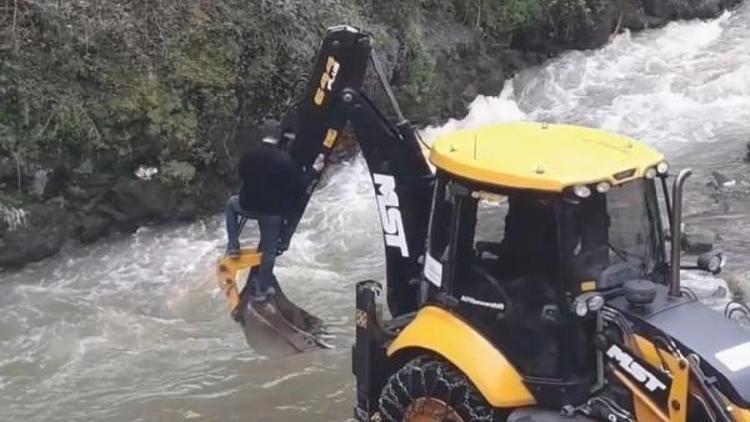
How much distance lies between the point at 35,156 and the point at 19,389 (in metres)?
2.74

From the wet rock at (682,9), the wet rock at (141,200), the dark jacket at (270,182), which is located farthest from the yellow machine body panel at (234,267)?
the wet rock at (682,9)

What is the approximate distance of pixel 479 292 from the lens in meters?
5.70

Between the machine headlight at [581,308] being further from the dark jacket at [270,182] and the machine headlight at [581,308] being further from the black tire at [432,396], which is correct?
the dark jacket at [270,182]

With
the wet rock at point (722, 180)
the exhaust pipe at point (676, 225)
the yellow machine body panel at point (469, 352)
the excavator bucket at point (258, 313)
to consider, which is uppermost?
the exhaust pipe at point (676, 225)

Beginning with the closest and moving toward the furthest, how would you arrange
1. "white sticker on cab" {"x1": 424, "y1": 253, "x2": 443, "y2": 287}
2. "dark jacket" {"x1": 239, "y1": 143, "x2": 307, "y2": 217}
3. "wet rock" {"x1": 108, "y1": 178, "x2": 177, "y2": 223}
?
1. "white sticker on cab" {"x1": 424, "y1": 253, "x2": 443, "y2": 287}
2. "dark jacket" {"x1": 239, "y1": 143, "x2": 307, "y2": 217}
3. "wet rock" {"x1": 108, "y1": 178, "x2": 177, "y2": 223}

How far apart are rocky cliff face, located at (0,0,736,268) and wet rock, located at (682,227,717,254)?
347 centimetres

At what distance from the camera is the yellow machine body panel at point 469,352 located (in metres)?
5.48

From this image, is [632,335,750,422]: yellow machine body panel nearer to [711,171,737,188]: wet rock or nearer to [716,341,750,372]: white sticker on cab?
[716,341,750,372]: white sticker on cab

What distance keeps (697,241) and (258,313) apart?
509 cm

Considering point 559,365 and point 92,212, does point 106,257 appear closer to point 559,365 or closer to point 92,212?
point 92,212

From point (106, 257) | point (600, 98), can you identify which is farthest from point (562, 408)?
point (600, 98)

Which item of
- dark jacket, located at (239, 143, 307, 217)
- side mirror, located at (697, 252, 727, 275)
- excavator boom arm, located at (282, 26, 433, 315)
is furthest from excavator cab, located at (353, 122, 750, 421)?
dark jacket, located at (239, 143, 307, 217)

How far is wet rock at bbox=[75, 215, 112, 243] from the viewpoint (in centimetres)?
1095

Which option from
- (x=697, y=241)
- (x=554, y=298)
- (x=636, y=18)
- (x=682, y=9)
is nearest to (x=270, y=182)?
(x=554, y=298)
